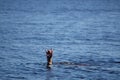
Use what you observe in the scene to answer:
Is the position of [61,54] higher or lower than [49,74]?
higher

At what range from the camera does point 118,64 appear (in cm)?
4866

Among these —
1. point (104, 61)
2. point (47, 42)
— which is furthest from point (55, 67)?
point (47, 42)

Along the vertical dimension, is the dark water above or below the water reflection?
above

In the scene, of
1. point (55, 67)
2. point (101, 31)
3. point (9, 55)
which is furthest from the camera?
point (101, 31)

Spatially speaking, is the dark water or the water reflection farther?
the dark water

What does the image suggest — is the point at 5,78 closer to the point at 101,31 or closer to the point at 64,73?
the point at 64,73

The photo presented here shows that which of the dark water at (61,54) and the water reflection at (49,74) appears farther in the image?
the dark water at (61,54)

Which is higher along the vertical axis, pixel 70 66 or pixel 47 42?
pixel 47 42

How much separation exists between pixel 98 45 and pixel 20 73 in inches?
821

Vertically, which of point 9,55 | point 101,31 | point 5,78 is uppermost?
point 101,31

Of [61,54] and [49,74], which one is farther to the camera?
[61,54]

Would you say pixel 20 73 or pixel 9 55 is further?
pixel 9 55

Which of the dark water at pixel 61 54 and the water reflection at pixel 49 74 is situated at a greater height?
the dark water at pixel 61 54

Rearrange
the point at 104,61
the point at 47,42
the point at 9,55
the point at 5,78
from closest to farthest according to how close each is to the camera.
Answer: the point at 5,78
the point at 104,61
the point at 9,55
the point at 47,42
